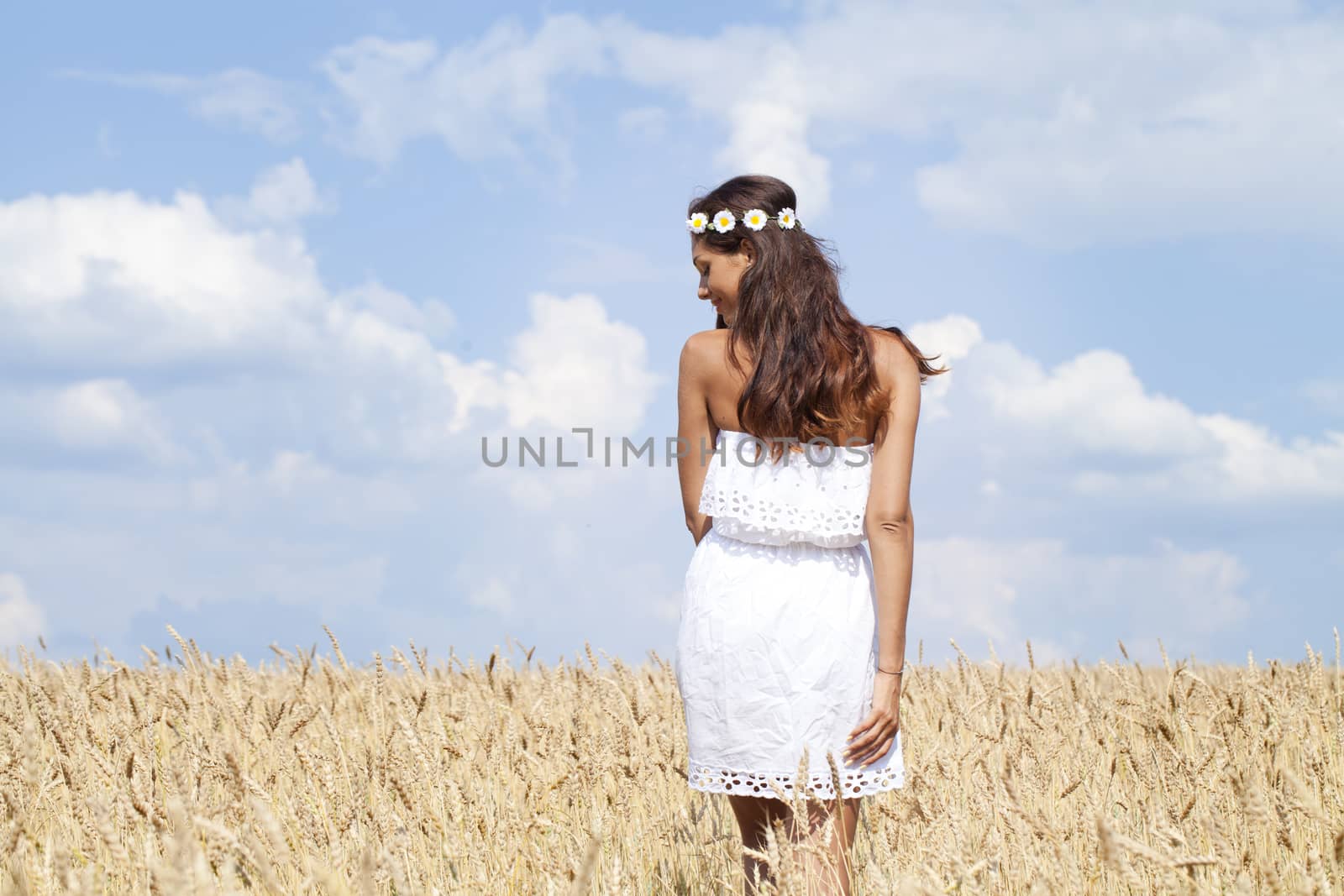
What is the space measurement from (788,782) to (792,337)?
1.12 m

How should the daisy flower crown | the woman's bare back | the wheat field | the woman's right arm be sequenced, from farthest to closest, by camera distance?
the daisy flower crown < the woman's bare back < the woman's right arm < the wheat field

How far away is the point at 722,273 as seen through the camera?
10.5ft

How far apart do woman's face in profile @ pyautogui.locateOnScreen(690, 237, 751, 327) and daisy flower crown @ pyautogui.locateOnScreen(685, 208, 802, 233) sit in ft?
0.14

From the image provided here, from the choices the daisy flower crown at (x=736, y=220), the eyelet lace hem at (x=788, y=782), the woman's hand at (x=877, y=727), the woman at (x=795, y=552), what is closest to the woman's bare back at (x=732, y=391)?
the woman at (x=795, y=552)

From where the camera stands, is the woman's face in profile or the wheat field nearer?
the wheat field

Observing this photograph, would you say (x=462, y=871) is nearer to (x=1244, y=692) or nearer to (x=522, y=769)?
(x=522, y=769)

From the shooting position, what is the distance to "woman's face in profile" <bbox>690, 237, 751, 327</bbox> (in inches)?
126

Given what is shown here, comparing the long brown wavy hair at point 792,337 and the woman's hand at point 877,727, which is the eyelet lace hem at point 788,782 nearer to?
the woman's hand at point 877,727

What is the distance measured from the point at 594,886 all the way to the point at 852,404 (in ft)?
5.24

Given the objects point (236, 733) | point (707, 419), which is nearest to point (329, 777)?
point (707, 419)

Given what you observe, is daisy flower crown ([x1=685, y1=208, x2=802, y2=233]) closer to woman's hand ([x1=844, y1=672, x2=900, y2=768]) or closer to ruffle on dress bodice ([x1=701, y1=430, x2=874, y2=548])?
ruffle on dress bodice ([x1=701, y1=430, x2=874, y2=548])

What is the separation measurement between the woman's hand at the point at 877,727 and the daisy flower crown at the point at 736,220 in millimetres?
1227

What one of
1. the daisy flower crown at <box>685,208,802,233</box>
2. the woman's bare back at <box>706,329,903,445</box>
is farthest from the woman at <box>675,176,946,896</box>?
the daisy flower crown at <box>685,208,802,233</box>

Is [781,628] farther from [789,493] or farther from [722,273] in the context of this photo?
[722,273]
